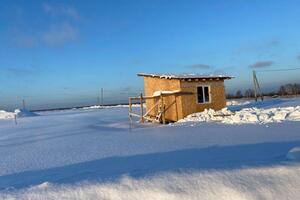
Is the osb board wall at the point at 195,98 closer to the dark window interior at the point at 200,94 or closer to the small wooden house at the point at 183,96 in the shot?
the small wooden house at the point at 183,96

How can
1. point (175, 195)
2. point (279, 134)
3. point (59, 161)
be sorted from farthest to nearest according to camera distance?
point (279, 134) → point (59, 161) → point (175, 195)

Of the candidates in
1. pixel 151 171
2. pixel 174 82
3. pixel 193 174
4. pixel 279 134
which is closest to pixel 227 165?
pixel 193 174

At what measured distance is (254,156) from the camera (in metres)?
7.40

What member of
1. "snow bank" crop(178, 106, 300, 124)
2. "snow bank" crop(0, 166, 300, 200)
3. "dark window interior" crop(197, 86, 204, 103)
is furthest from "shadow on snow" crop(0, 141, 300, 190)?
"dark window interior" crop(197, 86, 204, 103)

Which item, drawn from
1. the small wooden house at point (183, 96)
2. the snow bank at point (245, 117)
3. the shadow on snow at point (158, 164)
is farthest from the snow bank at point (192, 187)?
the small wooden house at point (183, 96)

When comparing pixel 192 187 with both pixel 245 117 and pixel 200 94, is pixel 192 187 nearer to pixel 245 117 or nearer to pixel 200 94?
pixel 245 117

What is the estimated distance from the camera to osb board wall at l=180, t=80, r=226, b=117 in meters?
20.2

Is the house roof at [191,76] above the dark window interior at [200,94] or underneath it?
above

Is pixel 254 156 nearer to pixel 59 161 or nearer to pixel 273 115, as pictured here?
pixel 59 161

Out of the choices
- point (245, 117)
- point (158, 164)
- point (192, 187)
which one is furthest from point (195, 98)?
point (192, 187)

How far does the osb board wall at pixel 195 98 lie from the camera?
66.3ft

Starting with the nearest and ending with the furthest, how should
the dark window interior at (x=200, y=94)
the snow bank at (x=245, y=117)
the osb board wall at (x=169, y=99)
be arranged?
the snow bank at (x=245, y=117), the osb board wall at (x=169, y=99), the dark window interior at (x=200, y=94)

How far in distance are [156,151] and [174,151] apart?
54 cm

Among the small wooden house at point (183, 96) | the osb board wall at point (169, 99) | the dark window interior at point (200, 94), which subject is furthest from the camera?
the dark window interior at point (200, 94)
